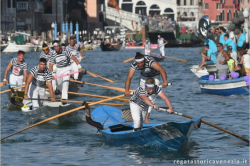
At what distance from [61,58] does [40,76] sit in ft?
7.40

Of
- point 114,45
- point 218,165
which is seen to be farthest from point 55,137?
point 114,45

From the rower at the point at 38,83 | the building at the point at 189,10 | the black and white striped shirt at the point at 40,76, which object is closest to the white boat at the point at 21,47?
the rower at the point at 38,83

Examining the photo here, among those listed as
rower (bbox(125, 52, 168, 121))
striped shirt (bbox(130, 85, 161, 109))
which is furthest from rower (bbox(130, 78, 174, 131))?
rower (bbox(125, 52, 168, 121))

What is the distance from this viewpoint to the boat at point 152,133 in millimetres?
13188

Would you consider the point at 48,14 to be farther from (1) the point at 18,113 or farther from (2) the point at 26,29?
(1) the point at 18,113

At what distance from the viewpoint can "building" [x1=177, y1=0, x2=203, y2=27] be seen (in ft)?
440

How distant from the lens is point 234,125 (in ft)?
58.3

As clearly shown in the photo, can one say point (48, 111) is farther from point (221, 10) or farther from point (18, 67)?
point (221, 10)

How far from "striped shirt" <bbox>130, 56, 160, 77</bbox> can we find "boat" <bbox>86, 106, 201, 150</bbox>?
3.51 feet

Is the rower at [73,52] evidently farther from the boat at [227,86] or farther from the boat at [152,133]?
the boat at [152,133]

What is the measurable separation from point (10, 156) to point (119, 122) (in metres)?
2.74

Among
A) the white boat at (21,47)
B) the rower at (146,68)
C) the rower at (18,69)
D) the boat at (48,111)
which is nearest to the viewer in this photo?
the rower at (146,68)

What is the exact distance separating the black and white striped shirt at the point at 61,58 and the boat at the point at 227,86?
6.41 meters

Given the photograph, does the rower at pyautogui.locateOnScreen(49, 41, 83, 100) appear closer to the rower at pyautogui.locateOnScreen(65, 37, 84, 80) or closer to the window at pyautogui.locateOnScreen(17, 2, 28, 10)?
the rower at pyautogui.locateOnScreen(65, 37, 84, 80)
